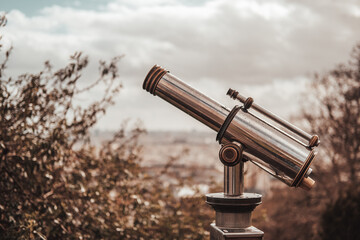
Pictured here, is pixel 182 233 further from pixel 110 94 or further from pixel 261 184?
pixel 261 184

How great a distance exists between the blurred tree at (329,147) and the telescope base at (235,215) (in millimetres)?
10120

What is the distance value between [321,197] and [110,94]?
10042 mm

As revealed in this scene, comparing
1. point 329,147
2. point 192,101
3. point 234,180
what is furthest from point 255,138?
point 329,147

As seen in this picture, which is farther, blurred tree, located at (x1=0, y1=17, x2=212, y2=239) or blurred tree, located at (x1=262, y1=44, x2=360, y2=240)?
blurred tree, located at (x1=262, y1=44, x2=360, y2=240)

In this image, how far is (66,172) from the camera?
338 centimetres

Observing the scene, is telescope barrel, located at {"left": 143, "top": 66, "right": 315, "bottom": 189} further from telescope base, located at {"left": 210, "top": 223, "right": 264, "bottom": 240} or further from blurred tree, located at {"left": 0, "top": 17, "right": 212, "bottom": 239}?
blurred tree, located at {"left": 0, "top": 17, "right": 212, "bottom": 239}

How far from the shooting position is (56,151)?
114 inches

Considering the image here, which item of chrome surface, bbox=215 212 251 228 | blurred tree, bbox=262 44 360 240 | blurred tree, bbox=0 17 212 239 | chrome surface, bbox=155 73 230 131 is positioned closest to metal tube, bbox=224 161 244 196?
chrome surface, bbox=215 212 251 228

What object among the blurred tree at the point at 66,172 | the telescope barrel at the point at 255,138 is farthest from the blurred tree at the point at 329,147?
the telescope barrel at the point at 255,138

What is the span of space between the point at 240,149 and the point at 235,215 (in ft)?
1.05

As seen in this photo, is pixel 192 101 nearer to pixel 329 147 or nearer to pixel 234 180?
pixel 234 180

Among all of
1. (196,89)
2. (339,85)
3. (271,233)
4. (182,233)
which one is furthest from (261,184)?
(196,89)

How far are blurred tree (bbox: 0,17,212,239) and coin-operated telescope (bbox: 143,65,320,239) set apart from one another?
1122 mm

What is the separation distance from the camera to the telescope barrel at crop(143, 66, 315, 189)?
2.06m
